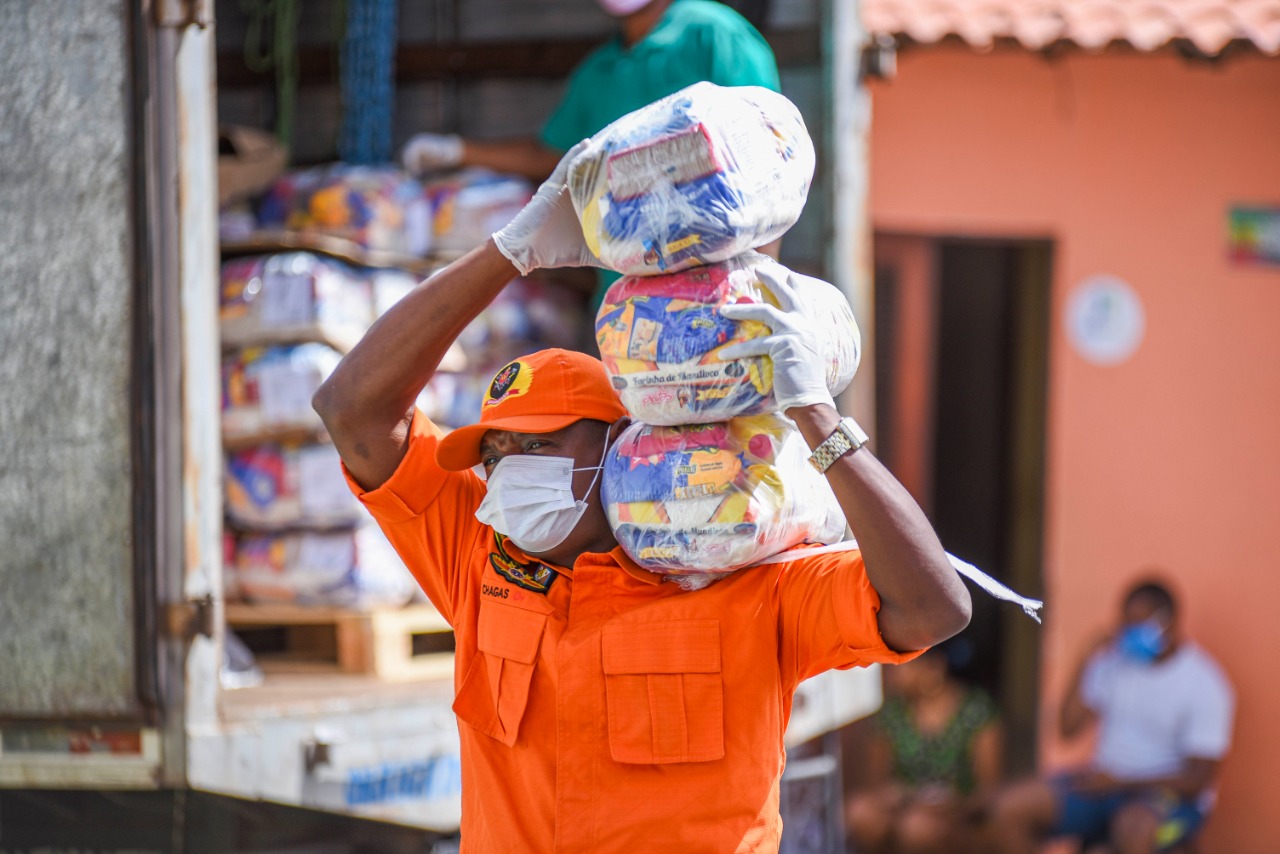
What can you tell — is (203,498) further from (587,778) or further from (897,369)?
(897,369)

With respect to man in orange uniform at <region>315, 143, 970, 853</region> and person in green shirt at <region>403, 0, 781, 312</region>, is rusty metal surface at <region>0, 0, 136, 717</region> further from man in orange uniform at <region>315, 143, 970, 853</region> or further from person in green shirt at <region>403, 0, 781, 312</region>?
person in green shirt at <region>403, 0, 781, 312</region>

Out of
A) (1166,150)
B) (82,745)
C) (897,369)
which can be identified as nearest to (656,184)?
(82,745)

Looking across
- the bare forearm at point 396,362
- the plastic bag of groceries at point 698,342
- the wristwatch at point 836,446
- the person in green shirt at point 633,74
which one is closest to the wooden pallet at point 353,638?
the person in green shirt at point 633,74

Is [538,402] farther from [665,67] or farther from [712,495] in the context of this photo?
[665,67]

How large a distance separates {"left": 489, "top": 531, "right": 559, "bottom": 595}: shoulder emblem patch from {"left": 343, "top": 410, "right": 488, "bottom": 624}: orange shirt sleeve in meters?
0.08

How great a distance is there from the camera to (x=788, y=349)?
6.06ft

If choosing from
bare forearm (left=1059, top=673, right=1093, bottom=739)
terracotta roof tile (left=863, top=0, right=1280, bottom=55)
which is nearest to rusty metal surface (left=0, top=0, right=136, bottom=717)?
terracotta roof tile (left=863, top=0, right=1280, bottom=55)

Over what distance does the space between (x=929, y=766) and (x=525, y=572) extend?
3.74m

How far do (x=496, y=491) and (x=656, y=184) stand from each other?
0.53 meters

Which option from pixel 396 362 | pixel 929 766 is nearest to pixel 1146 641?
pixel 929 766

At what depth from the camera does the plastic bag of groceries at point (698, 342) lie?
191cm

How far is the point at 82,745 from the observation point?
2756 mm

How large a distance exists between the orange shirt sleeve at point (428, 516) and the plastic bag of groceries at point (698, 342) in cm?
40

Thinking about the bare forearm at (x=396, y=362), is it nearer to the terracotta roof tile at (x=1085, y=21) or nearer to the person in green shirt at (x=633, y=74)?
the person in green shirt at (x=633, y=74)
